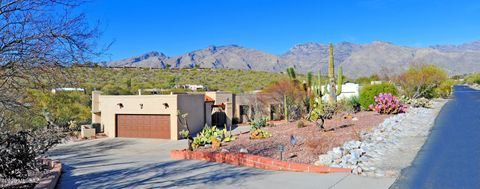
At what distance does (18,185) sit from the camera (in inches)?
389

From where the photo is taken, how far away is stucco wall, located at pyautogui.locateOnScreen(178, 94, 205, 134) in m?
27.7

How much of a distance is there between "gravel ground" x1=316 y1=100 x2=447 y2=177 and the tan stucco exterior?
41.7 ft

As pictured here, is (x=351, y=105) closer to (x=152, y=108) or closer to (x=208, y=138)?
(x=152, y=108)

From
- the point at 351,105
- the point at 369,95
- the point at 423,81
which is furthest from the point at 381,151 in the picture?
the point at 423,81

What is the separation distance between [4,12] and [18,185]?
4.29 m

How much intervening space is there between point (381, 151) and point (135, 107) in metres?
18.6

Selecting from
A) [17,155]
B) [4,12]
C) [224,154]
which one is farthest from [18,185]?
[224,154]

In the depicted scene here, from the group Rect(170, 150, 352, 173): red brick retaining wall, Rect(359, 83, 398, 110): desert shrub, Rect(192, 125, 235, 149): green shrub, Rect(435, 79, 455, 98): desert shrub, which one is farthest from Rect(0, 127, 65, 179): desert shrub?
Rect(435, 79, 455, 98): desert shrub

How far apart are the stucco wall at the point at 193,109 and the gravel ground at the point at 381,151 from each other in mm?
12767

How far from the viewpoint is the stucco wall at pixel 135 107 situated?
2691 centimetres

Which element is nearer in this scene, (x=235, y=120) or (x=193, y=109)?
(x=193, y=109)

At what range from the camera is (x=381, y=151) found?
13961 millimetres

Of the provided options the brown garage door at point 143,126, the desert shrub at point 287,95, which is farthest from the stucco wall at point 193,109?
the desert shrub at point 287,95

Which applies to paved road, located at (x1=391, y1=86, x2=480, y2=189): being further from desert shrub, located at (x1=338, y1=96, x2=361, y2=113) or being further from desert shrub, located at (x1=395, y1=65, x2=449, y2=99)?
desert shrub, located at (x1=395, y1=65, x2=449, y2=99)
